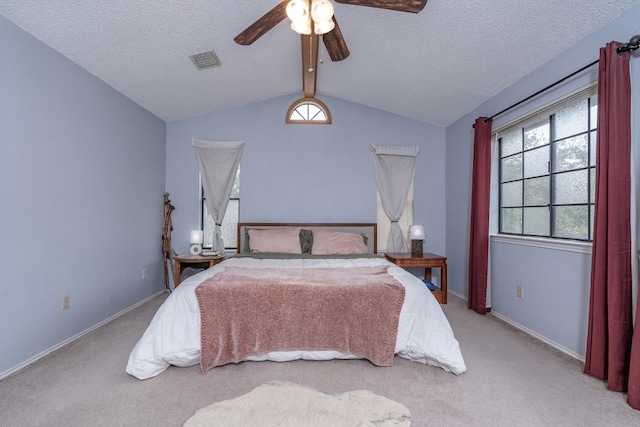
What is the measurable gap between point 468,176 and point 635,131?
1.89 metres

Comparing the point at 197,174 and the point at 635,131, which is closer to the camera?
the point at 635,131

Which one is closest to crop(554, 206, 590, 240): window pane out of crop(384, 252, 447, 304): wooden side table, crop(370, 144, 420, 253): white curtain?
crop(384, 252, 447, 304): wooden side table

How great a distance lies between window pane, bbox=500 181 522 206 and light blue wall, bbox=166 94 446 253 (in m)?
1.46

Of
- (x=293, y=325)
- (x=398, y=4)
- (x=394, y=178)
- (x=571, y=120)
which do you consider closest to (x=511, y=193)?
(x=571, y=120)

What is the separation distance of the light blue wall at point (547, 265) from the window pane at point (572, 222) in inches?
7.8

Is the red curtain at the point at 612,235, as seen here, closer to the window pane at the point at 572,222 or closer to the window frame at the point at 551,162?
the window frame at the point at 551,162

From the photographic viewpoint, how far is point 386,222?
4285 mm

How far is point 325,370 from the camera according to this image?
2.02 m

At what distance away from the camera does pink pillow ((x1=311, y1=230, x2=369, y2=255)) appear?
366 cm

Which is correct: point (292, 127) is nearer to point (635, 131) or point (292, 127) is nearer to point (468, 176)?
point (468, 176)

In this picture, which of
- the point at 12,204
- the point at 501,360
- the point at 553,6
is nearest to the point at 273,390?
the point at 501,360

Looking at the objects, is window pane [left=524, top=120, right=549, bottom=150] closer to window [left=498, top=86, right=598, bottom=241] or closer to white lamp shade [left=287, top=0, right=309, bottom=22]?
window [left=498, top=86, right=598, bottom=241]

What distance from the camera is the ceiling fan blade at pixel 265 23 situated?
1834mm

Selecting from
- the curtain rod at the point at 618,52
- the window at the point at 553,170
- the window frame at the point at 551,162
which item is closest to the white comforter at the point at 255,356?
the window frame at the point at 551,162
